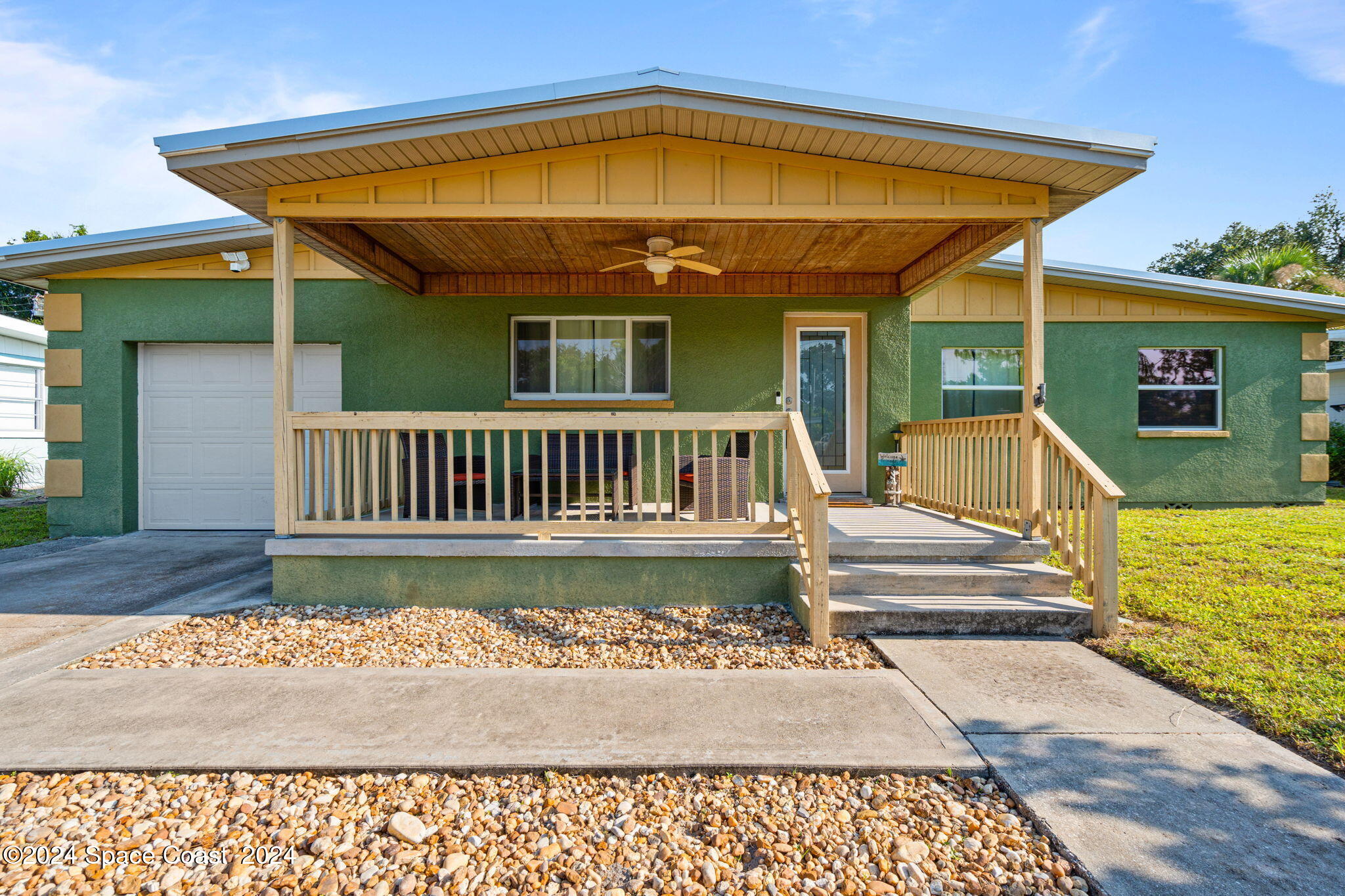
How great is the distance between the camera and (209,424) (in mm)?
7113

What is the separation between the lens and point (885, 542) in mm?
4566

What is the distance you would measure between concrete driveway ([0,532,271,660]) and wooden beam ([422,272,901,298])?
3.32m

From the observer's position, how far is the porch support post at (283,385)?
4.44m

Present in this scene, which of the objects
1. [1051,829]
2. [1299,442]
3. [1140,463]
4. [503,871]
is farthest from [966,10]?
[503,871]

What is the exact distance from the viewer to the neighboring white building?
11.1 metres

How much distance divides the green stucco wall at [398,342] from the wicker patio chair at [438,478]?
90 cm

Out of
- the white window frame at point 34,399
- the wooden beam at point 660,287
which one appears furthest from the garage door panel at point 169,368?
the white window frame at point 34,399

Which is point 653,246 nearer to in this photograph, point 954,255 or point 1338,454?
point 954,255

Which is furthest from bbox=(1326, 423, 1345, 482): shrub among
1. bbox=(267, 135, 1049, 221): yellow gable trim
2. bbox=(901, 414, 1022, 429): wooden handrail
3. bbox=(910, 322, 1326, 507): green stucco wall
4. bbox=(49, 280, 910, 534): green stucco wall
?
bbox=(267, 135, 1049, 221): yellow gable trim

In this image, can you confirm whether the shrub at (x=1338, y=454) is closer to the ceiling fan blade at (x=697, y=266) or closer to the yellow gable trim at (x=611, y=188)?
the yellow gable trim at (x=611, y=188)

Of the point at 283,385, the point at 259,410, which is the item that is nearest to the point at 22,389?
the point at 259,410

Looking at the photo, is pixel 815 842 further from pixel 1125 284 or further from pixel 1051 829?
pixel 1125 284

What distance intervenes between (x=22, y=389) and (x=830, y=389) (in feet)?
47.0

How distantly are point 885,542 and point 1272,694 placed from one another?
2.11 meters
